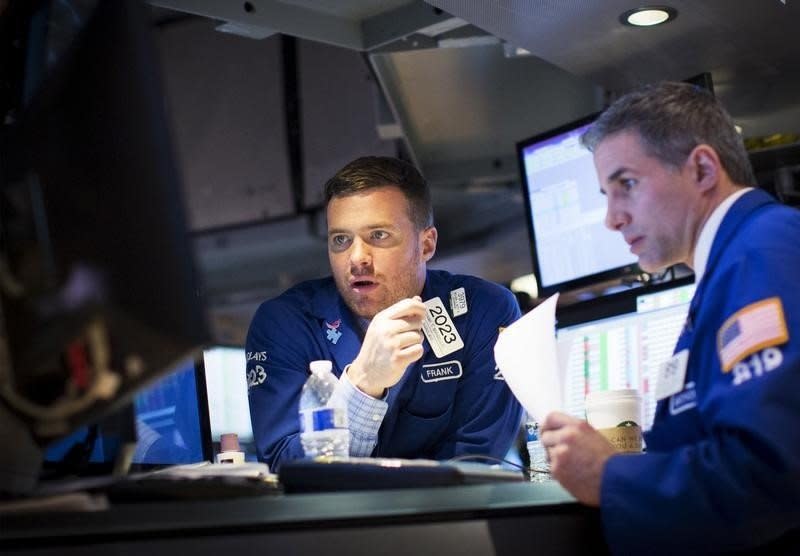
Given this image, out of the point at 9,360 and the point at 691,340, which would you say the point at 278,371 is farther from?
the point at 9,360

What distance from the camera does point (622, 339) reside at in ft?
9.78

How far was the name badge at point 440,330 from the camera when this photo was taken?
2.68m

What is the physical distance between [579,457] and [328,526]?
43 cm

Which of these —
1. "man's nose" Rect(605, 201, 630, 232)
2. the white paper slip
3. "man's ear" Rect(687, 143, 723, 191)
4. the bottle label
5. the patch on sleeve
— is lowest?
the bottle label

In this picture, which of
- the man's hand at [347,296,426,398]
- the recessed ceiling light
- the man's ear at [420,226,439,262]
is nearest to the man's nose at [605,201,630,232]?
the man's hand at [347,296,426,398]

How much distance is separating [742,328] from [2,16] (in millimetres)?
1133

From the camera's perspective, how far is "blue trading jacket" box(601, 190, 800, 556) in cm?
139

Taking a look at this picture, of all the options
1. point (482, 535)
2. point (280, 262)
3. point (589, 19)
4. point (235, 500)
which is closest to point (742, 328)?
point (482, 535)

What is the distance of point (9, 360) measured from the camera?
1174 mm

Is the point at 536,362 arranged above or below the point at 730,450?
above

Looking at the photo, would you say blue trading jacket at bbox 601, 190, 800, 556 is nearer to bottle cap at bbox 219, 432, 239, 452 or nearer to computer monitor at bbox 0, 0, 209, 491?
computer monitor at bbox 0, 0, 209, 491

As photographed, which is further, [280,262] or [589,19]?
[280,262]

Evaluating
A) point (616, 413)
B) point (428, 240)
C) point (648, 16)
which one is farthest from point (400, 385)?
point (648, 16)

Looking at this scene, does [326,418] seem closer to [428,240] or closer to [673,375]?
[673,375]
